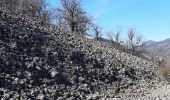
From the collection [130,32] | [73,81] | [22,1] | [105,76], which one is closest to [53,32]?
[105,76]

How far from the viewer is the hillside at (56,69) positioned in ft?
70.0

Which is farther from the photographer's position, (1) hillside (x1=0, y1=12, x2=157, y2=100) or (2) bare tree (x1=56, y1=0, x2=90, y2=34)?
(2) bare tree (x1=56, y1=0, x2=90, y2=34)

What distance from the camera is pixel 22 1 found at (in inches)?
2000

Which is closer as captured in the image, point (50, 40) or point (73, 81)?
point (73, 81)

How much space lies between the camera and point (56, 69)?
24.8 m

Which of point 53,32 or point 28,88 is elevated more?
point 53,32

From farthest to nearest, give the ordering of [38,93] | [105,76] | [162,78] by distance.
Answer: [162,78], [105,76], [38,93]

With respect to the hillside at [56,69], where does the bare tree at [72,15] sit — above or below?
above

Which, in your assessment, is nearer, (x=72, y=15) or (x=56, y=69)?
(x=56, y=69)

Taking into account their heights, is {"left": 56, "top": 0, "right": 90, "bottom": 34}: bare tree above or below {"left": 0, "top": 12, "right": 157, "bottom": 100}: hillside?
→ above

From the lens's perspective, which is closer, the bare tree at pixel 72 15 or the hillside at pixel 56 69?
the hillside at pixel 56 69

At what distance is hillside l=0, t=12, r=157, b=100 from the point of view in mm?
21344

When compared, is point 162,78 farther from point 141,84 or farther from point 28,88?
point 28,88

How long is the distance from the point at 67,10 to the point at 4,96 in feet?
118
